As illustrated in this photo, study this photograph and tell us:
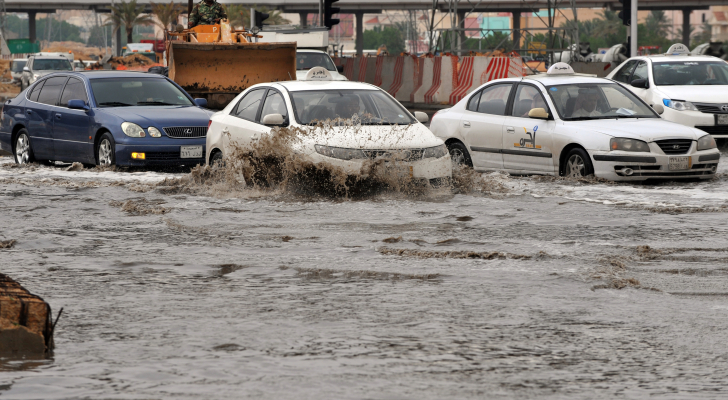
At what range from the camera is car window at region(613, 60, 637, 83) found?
1894 cm

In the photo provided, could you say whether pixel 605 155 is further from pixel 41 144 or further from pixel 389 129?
pixel 41 144

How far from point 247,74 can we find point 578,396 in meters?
16.4

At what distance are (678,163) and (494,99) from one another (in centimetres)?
254

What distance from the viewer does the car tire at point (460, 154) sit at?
13984 millimetres

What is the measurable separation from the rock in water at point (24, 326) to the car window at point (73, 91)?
413 inches

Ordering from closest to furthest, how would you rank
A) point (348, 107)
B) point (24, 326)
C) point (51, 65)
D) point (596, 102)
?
point (24, 326) → point (348, 107) → point (596, 102) → point (51, 65)

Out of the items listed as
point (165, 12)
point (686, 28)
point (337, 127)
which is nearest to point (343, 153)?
point (337, 127)

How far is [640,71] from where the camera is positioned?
1873cm

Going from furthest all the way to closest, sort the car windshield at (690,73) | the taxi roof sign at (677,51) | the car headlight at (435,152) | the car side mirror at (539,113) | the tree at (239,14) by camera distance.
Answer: the tree at (239,14)
the taxi roof sign at (677,51)
the car windshield at (690,73)
the car side mirror at (539,113)
the car headlight at (435,152)

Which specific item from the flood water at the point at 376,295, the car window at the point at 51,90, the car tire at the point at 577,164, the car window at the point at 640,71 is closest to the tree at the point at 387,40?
the car window at the point at 640,71

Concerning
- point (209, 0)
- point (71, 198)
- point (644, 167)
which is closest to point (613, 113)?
point (644, 167)

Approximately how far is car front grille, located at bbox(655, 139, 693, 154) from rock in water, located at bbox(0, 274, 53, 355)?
8929 mm

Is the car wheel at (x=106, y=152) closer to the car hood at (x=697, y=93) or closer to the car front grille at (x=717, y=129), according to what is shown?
the car hood at (x=697, y=93)

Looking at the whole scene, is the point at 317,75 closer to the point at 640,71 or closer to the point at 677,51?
the point at 640,71
